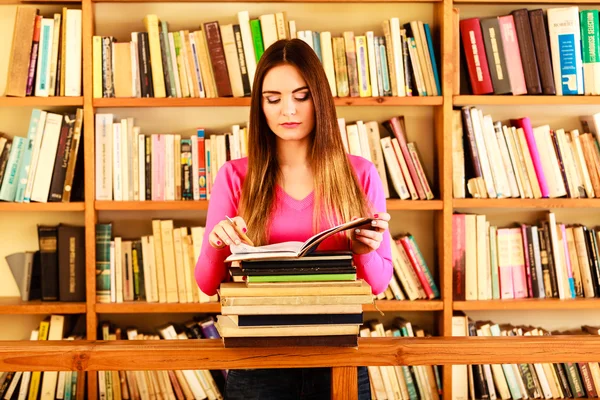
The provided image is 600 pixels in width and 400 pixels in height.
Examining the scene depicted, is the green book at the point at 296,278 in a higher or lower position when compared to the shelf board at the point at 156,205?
lower

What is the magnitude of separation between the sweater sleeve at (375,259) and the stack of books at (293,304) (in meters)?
0.48

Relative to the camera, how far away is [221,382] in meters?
2.77

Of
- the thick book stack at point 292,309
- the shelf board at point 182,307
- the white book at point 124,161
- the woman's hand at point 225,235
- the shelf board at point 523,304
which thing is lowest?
the shelf board at point 523,304

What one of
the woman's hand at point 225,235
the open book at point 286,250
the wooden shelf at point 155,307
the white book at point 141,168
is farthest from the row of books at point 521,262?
the open book at point 286,250

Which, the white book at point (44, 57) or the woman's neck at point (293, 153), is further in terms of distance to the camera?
the white book at point (44, 57)

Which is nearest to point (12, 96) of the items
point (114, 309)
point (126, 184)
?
point (126, 184)

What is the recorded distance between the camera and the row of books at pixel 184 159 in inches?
105

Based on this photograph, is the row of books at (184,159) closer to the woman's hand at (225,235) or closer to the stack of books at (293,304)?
the woman's hand at (225,235)

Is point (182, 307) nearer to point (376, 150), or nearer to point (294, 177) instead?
point (376, 150)

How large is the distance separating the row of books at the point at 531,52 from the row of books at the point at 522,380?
873 mm

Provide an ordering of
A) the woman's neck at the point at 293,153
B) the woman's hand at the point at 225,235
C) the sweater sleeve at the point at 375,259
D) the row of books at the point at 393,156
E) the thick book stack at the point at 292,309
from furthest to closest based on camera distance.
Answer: the row of books at the point at 393,156 → the woman's neck at the point at 293,153 → the sweater sleeve at the point at 375,259 → the woman's hand at the point at 225,235 → the thick book stack at the point at 292,309

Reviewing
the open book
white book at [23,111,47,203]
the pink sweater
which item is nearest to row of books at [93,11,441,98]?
white book at [23,111,47,203]

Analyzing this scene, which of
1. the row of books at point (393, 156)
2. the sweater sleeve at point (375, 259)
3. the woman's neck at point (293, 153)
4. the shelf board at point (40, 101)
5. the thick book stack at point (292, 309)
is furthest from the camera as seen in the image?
the row of books at point (393, 156)

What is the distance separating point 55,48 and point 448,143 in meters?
1.42
